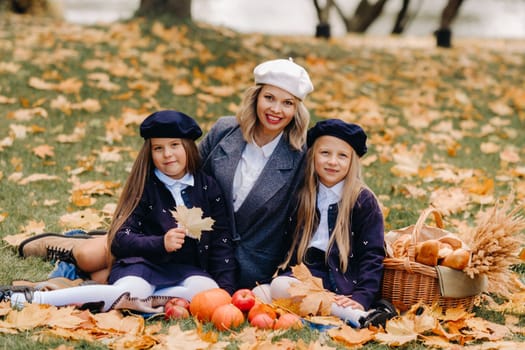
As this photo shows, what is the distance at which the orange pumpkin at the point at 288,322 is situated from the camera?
319cm

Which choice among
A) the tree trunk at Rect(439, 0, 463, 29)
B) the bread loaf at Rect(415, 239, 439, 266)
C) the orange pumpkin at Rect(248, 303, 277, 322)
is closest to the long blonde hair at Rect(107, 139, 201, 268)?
the orange pumpkin at Rect(248, 303, 277, 322)

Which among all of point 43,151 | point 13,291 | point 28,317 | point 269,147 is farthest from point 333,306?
point 43,151

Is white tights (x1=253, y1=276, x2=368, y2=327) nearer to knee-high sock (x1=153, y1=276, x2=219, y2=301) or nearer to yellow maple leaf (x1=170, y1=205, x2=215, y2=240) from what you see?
knee-high sock (x1=153, y1=276, x2=219, y2=301)

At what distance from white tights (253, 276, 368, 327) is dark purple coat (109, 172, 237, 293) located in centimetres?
19

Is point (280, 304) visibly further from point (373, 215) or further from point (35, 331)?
point (35, 331)

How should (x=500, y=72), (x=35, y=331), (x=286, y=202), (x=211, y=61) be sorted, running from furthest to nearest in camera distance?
(x=500, y=72), (x=211, y=61), (x=286, y=202), (x=35, y=331)

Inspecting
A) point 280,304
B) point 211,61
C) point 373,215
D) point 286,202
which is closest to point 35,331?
point 280,304

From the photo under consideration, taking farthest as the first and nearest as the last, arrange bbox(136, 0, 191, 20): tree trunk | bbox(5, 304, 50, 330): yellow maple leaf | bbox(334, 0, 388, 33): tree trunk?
bbox(334, 0, 388, 33): tree trunk
bbox(136, 0, 191, 20): tree trunk
bbox(5, 304, 50, 330): yellow maple leaf

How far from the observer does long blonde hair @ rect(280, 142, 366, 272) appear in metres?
3.59

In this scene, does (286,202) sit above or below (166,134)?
below

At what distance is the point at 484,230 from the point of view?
3.46 metres

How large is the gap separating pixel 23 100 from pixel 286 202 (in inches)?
162

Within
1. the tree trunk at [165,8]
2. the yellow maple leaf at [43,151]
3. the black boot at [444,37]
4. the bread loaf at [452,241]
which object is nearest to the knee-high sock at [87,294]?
the bread loaf at [452,241]

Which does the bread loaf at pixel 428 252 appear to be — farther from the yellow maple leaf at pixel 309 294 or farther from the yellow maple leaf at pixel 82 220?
the yellow maple leaf at pixel 82 220
